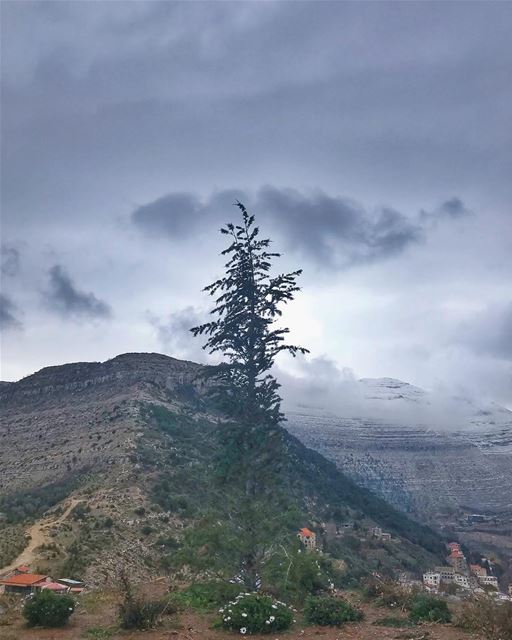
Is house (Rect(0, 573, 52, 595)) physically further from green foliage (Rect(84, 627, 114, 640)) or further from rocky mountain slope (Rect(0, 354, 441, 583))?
green foliage (Rect(84, 627, 114, 640))

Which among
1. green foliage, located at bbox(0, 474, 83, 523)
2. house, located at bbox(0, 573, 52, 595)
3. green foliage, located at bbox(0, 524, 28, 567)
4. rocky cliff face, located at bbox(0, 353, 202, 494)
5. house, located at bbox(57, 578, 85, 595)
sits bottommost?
house, located at bbox(57, 578, 85, 595)

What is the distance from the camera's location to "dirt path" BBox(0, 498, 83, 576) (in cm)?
2928

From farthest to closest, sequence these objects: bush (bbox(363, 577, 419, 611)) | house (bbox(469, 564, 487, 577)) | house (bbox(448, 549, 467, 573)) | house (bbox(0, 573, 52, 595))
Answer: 1. house (bbox(448, 549, 467, 573))
2. house (bbox(469, 564, 487, 577))
3. house (bbox(0, 573, 52, 595))
4. bush (bbox(363, 577, 419, 611))

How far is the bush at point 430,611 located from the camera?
1507cm

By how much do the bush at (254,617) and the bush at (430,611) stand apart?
11.8ft

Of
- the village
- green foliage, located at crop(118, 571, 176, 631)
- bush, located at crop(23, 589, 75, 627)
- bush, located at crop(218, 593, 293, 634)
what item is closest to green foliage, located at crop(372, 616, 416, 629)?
bush, located at crop(218, 593, 293, 634)

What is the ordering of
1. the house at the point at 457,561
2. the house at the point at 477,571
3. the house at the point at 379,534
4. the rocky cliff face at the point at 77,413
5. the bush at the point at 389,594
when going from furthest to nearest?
the house at the point at 457,561
the house at the point at 379,534
the house at the point at 477,571
the rocky cliff face at the point at 77,413
the bush at the point at 389,594

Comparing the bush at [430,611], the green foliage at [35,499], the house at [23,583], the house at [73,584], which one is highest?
the bush at [430,611]

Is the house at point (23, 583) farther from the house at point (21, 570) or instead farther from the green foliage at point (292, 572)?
the green foliage at point (292, 572)

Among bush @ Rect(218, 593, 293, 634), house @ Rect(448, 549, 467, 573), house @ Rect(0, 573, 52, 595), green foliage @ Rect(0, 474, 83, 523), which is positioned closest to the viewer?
bush @ Rect(218, 593, 293, 634)

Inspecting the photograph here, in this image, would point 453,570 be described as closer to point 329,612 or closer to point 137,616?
point 329,612

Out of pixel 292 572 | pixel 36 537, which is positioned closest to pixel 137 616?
pixel 292 572

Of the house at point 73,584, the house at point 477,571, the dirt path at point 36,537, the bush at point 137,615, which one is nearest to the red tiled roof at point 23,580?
the house at point 73,584

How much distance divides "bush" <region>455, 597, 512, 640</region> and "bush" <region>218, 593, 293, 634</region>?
4.26 metres
